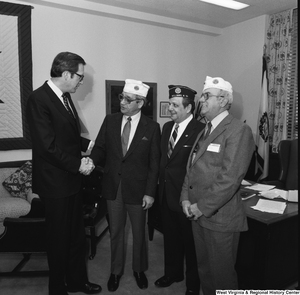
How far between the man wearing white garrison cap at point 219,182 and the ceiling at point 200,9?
273 centimetres

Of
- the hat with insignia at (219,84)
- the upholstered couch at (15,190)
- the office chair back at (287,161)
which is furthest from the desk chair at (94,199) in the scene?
the office chair back at (287,161)

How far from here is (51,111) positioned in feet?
6.24

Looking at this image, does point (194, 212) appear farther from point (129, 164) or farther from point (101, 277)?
point (101, 277)

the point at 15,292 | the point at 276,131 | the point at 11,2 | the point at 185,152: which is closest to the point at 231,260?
the point at 185,152

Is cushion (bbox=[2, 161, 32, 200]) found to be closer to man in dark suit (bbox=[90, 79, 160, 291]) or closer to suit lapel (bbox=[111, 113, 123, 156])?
man in dark suit (bbox=[90, 79, 160, 291])

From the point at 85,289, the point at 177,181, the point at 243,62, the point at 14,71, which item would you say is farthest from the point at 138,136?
the point at 243,62

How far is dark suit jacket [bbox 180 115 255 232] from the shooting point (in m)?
1.68

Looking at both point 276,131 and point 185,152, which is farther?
point 276,131

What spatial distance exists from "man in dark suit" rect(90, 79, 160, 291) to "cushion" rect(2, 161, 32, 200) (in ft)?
5.36

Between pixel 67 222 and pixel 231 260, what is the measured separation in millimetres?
1130

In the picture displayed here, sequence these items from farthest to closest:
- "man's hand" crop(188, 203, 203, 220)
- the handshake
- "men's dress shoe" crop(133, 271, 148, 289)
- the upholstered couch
→ the upholstered couch < "men's dress shoe" crop(133, 271, 148, 289) < the handshake < "man's hand" crop(188, 203, 203, 220)

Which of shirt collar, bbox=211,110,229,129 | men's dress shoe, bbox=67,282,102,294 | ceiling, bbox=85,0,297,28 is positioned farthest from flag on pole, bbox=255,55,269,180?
men's dress shoe, bbox=67,282,102,294

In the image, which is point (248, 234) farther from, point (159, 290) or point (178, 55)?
point (178, 55)

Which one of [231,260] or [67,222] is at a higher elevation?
[67,222]
